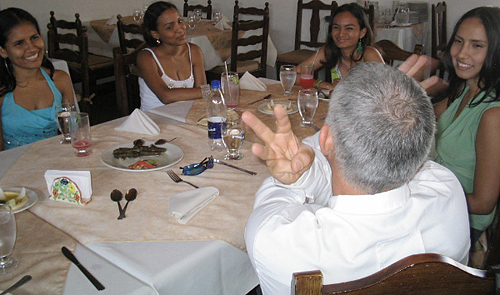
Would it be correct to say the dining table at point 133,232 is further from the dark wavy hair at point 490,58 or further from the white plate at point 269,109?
the dark wavy hair at point 490,58

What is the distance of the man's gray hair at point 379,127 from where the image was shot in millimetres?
831

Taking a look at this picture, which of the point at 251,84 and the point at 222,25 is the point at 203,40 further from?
the point at 251,84

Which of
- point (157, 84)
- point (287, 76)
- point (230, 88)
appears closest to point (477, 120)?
point (287, 76)

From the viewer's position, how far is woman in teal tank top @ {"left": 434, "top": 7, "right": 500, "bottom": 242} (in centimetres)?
143

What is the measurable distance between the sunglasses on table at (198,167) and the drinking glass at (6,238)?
572 millimetres

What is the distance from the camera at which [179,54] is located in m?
2.79

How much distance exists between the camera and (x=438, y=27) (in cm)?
519

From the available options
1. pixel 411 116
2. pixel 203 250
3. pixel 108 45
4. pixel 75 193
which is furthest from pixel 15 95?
pixel 108 45

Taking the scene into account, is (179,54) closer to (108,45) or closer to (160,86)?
(160,86)

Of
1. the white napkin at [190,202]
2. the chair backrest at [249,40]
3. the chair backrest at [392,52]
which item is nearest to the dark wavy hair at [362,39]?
the chair backrest at [392,52]

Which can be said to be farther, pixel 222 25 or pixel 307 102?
pixel 222 25

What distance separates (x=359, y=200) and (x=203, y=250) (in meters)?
0.41

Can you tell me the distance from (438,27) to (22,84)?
4714mm

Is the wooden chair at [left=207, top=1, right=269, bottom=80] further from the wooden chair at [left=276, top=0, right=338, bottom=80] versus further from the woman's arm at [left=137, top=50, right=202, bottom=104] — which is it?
the woman's arm at [left=137, top=50, right=202, bottom=104]
